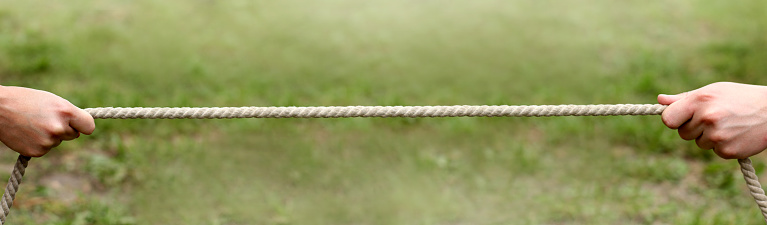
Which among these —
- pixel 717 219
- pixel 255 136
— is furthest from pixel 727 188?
pixel 255 136

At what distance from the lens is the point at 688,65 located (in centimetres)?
443

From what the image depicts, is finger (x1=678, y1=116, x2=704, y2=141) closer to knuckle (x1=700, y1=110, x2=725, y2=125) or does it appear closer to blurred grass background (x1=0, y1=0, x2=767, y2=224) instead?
knuckle (x1=700, y1=110, x2=725, y2=125)

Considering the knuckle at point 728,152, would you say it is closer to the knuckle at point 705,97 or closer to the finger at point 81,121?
the knuckle at point 705,97

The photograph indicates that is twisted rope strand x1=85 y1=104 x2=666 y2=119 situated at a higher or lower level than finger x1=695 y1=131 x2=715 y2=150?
higher

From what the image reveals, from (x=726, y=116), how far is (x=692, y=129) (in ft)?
0.31

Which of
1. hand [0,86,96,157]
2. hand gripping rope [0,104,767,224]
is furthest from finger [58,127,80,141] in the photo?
hand gripping rope [0,104,767,224]

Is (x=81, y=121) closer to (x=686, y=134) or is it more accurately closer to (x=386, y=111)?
(x=386, y=111)

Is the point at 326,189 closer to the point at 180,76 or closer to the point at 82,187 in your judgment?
the point at 82,187

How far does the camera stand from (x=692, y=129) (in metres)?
1.34

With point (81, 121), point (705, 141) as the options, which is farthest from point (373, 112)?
point (705, 141)

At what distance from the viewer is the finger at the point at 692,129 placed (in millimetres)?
1321

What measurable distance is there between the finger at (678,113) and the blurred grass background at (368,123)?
60.5 inches

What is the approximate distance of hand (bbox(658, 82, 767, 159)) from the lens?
126 centimetres

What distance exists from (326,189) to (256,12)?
2417 mm
